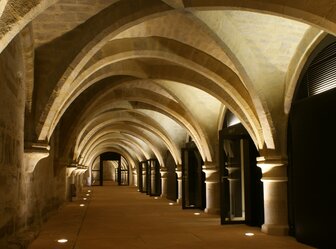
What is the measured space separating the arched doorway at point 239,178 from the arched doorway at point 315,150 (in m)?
1.61

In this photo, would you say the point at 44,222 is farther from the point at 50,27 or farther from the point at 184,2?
the point at 184,2

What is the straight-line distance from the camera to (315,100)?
7.08 metres

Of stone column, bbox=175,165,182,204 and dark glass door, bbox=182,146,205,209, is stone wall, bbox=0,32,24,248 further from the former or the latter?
stone column, bbox=175,165,182,204

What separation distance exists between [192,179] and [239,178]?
13.6 ft

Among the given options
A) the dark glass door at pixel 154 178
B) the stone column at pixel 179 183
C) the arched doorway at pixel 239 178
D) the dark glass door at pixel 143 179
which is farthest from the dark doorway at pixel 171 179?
the arched doorway at pixel 239 178

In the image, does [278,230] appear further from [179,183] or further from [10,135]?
[179,183]

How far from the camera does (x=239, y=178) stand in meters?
11.2

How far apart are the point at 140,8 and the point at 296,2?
7.41 feet

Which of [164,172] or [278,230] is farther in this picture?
[164,172]

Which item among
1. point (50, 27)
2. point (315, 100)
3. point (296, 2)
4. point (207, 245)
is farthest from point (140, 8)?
point (207, 245)

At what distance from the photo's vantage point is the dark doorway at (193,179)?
1402cm

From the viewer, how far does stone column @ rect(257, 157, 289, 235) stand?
817 centimetres

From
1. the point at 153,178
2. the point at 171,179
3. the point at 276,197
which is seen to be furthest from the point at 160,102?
the point at 153,178

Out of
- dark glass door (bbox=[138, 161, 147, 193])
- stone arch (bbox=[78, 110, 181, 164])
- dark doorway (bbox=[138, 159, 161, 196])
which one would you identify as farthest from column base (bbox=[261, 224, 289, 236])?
dark glass door (bbox=[138, 161, 147, 193])
